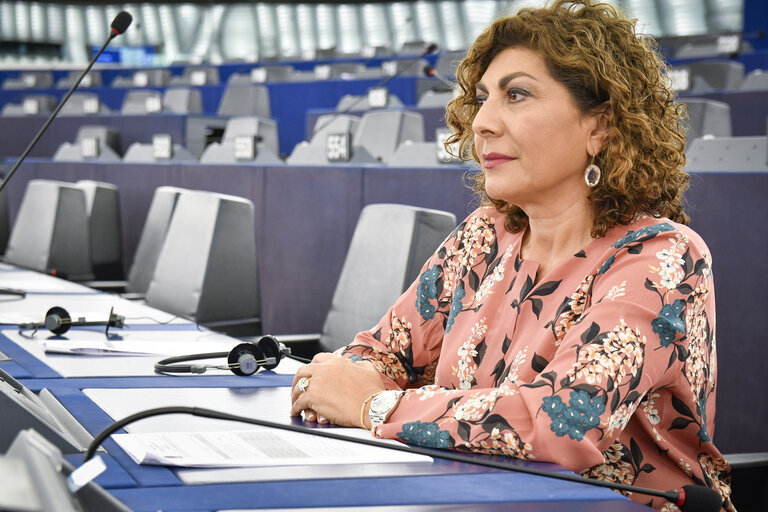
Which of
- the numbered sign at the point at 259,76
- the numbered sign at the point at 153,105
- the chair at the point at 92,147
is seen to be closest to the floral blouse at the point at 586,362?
the chair at the point at 92,147

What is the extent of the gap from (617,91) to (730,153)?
1.98 m

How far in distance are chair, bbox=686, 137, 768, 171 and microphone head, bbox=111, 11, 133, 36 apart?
5.96 ft

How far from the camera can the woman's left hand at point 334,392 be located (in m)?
1.07

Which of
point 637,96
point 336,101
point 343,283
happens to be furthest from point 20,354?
point 336,101

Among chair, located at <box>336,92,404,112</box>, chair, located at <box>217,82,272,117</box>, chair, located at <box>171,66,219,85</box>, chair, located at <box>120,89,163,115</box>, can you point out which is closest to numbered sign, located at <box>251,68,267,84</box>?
chair, located at <box>217,82,272,117</box>

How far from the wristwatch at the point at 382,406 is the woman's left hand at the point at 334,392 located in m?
0.02

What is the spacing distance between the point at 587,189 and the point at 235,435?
1.94ft

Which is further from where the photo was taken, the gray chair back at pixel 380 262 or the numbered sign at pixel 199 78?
the numbered sign at pixel 199 78

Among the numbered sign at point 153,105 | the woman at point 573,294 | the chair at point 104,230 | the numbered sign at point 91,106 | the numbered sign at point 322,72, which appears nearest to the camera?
the woman at point 573,294

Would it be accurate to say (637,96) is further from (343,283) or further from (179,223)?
(179,223)

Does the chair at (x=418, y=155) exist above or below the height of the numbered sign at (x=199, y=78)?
below

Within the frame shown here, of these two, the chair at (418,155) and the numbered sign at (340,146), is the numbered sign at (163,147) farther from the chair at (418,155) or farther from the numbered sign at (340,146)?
the chair at (418,155)

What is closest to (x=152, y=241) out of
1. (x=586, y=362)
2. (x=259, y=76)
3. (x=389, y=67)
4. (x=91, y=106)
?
(x=586, y=362)

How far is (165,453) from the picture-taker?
859mm
